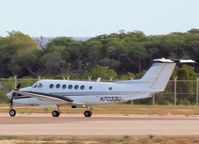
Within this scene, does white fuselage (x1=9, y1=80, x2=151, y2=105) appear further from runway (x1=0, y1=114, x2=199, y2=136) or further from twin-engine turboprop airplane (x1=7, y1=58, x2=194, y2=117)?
runway (x1=0, y1=114, x2=199, y2=136)

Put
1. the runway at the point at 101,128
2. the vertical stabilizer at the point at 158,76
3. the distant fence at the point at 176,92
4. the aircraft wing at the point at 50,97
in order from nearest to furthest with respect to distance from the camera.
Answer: the runway at the point at 101,128 < the vertical stabilizer at the point at 158,76 < the aircraft wing at the point at 50,97 < the distant fence at the point at 176,92

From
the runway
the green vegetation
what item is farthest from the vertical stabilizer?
Result: the green vegetation

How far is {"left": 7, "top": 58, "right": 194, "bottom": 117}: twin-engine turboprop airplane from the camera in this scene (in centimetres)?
4809

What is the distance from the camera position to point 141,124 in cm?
3759

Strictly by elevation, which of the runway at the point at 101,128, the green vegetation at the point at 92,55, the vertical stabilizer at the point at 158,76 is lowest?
the runway at the point at 101,128

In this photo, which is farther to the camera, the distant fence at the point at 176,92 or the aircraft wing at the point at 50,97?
the distant fence at the point at 176,92

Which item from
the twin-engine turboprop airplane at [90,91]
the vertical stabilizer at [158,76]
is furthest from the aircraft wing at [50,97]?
the vertical stabilizer at [158,76]

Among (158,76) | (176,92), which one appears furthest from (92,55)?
(158,76)

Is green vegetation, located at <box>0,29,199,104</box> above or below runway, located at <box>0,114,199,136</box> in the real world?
above

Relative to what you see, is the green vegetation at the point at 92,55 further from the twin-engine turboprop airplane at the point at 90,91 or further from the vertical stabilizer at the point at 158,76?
the twin-engine turboprop airplane at the point at 90,91

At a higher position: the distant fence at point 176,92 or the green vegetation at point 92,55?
the green vegetation at point 92,55

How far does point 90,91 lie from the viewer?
48.7 metres

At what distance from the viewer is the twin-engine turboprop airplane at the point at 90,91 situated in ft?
158

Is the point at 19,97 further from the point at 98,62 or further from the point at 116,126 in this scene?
the point at 98,62
